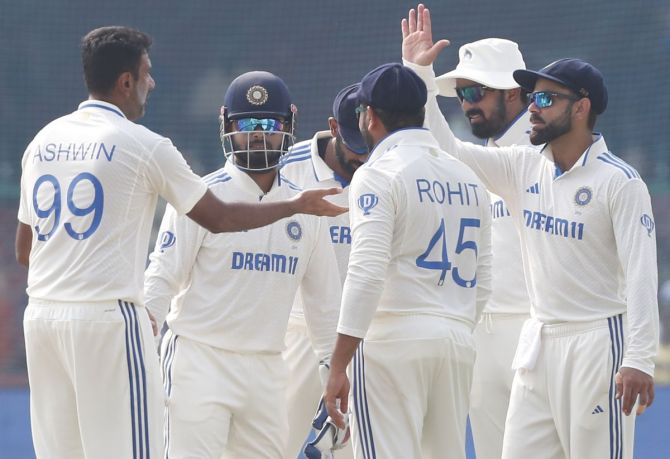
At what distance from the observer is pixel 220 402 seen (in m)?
4.28

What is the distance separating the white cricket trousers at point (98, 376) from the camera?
3.72 m

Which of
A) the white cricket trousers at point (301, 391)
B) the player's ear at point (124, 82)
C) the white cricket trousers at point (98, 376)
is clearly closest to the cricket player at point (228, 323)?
the white cricket trousers at point (301, 391)

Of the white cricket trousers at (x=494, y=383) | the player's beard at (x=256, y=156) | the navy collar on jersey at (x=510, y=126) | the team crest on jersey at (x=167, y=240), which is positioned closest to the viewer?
the team crest on jersey at (x=167, y=240)

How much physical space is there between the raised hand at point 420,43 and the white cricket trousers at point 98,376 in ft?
4.65

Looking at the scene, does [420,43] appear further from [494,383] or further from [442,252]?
[494,383]

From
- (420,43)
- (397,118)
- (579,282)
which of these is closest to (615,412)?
(579,282)

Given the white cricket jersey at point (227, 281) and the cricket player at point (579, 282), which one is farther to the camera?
the white cricket jersey at point (227, 281)

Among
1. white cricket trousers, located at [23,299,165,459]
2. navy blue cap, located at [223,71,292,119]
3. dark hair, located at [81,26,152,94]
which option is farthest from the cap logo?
white cricket trousers, located at [23,299,165,459]

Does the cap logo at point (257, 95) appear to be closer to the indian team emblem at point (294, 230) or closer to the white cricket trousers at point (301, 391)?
the indian team emblem at point (294, 230)

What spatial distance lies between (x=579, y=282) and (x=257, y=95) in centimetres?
126

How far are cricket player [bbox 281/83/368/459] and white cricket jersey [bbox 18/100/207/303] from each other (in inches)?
42.6

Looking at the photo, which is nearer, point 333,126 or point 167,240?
point 167,240

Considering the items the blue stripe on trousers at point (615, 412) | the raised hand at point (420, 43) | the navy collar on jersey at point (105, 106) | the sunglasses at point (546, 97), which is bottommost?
the blue stripe on trousers at point (615, 412)

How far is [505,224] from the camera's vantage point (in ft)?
16.9
